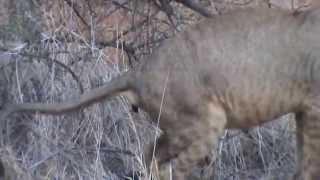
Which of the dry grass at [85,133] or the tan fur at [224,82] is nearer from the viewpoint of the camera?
the tan fur at [224,82]

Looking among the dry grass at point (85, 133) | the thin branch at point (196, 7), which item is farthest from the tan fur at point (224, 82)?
the thin branch at point (196, 7)

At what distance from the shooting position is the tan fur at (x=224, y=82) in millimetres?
6434

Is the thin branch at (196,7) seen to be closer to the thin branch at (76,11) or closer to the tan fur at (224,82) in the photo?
the thin branch at (76,11)

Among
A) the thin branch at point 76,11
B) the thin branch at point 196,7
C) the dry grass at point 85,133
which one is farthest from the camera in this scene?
the thin branch at point 76,11

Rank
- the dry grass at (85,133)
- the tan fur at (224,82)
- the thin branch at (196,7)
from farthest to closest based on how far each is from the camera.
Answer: the thin branch at (196,7) → the dry grass at (85,133) → the tan fur at (224,82)

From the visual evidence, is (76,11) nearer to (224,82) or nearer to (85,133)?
(85,133)

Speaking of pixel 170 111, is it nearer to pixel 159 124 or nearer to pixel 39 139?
pixel 159 124

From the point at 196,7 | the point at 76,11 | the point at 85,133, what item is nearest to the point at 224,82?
the point at 85,133

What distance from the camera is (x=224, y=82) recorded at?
651 centimetres

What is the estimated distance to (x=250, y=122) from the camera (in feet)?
21.8

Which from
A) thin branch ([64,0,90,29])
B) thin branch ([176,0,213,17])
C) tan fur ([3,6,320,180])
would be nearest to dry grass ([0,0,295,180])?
thin branch ([64,0,90,29])

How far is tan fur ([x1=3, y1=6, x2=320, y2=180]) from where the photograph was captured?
6.43 m

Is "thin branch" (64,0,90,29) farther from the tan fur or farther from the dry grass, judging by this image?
the tan fur

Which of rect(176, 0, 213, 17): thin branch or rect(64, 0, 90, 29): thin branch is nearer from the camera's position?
rect(176, 0, 213, 17): thin branch
